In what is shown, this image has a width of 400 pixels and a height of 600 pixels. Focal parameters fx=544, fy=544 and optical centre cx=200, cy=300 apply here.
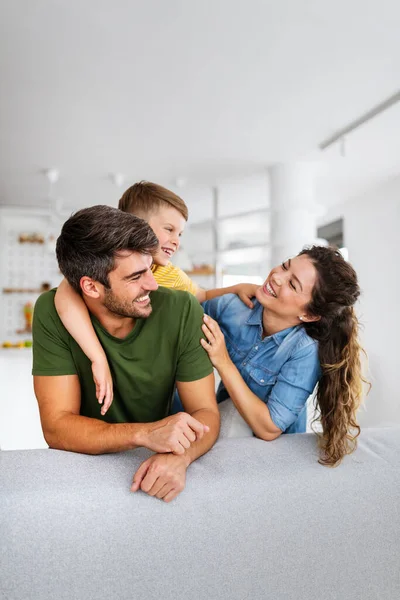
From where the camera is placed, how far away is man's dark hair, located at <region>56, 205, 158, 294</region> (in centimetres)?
155

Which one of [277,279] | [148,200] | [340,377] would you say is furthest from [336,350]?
[148,200]

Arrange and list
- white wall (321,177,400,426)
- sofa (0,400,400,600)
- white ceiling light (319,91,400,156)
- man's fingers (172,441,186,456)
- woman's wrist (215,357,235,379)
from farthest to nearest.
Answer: white wall (321,177,400,426)
white ceiling light (319,91,400,156)
woman's wrist (215,357,235,379)
man's fingers (172,441,186,456)
sofa (0,400,400,600)

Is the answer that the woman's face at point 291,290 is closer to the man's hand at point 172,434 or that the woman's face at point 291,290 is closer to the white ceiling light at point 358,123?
the man's hand at point 172,434

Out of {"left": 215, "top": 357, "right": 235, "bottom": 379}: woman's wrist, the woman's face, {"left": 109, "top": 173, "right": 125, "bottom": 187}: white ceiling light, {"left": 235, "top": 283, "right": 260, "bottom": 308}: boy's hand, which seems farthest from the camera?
{"left": 109, "top": 173, "right": 125, "bottom": 187}: white ceiling light

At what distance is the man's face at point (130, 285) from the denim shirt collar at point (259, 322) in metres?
0.53

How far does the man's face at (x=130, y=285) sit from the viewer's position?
157cm

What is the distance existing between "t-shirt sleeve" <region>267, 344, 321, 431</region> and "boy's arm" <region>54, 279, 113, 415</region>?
515 mm

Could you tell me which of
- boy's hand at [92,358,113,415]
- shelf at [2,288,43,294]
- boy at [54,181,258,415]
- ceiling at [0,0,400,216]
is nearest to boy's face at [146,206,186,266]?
boy at [54,181,258,415]

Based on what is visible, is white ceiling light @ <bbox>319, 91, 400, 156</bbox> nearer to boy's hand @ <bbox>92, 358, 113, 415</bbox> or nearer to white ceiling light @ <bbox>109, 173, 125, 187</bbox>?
white ceiling light @ <bbox>109, 173, 125, 187</bbox>

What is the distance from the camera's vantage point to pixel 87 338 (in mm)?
1509

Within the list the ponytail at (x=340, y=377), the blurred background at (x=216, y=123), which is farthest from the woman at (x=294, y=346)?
the blurred background at (x=216, y=123)

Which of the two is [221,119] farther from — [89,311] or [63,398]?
[63,398]

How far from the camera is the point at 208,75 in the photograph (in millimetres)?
3584

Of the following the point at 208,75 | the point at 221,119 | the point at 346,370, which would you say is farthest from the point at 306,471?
the point at 221,119
